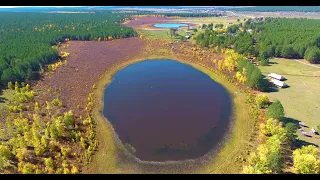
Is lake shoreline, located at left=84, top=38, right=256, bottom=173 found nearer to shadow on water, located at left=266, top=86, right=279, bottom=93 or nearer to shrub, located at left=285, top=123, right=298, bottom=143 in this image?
shrub, located at left=285, top=123, right=298, bottom=143

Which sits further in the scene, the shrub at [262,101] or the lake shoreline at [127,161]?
the shrub at [262,101]

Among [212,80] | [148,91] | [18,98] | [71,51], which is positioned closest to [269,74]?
[212,80]

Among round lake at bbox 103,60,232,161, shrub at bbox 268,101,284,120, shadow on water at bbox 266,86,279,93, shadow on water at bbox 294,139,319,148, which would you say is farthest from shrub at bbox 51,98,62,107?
shadow on water at bbox 266,86,279,93

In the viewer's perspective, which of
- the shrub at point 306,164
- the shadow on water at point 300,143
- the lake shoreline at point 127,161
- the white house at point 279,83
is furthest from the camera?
the white house at point 279,83

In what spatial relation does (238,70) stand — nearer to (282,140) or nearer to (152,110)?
(152,110)

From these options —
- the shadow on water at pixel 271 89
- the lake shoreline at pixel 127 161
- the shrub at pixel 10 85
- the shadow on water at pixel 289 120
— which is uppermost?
the shrub at pixel 10 85

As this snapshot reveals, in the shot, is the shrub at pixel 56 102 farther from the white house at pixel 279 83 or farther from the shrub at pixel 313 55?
the shrub at pixel 313 55

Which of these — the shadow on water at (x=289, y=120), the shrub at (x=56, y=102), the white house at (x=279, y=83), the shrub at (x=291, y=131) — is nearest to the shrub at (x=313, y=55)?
the white house at (x=279, y=83)
